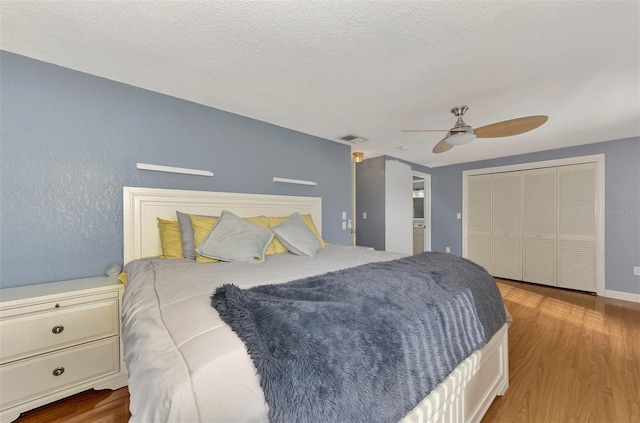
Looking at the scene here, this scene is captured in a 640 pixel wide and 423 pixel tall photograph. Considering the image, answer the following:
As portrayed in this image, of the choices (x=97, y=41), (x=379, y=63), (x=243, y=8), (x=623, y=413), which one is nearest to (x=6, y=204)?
(x=97, y=41)

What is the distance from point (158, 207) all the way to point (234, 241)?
0.81m

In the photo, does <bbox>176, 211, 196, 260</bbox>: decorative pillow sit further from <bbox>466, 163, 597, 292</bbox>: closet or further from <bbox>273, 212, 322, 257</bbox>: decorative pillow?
<bbox>466, 163, 597, 292</bbox>: closet

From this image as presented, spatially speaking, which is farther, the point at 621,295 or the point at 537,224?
the point at 537,224

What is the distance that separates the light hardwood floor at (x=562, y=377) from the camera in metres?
1.55

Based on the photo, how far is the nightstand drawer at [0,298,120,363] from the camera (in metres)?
1.45

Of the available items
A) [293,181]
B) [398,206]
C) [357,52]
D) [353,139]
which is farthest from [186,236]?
[398,206]

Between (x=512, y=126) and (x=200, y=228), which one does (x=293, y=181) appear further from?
(x=512, y=126)

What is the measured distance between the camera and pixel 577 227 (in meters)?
3.93

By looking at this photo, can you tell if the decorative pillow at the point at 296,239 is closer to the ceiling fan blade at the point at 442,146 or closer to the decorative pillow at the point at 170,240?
the decorative pillow at the point at 170,240

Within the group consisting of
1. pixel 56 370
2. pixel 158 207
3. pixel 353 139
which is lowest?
pixel 56 370

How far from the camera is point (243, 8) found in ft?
4.47

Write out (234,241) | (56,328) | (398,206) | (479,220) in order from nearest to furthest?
1. (56,328)
2. (234,241)
3. (398,206)
4. (479,220)

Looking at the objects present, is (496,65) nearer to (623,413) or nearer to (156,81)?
(623,413)

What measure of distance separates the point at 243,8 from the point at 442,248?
5.36 m
